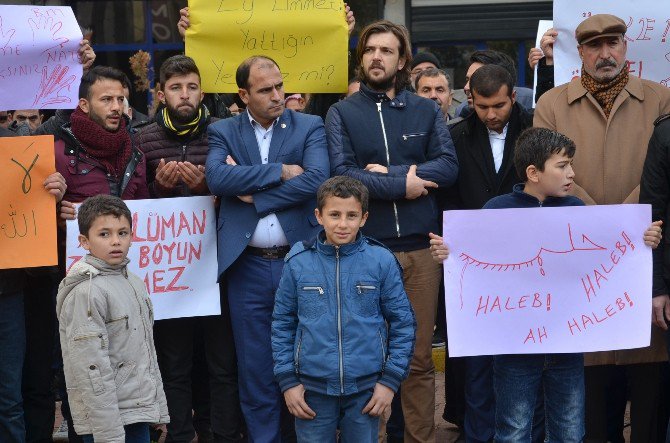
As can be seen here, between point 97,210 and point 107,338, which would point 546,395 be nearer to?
point 107,338

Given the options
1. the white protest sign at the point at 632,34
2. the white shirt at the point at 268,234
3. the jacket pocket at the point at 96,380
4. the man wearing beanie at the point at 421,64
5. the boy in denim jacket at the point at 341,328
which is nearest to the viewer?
the jacket pocket at the point at 96,380

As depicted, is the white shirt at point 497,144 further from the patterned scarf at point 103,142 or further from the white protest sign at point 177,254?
the patterned scarf at point 103,142

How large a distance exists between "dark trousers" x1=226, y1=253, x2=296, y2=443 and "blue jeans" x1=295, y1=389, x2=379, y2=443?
87 centimetres

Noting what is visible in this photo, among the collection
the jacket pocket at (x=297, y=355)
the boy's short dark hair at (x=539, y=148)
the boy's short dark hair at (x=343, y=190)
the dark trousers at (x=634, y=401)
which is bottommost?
the dark trousers at (x=634, y=401)

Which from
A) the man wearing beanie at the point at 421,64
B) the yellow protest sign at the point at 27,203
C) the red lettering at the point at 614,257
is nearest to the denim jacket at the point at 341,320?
the red lettering at the point at 614,257

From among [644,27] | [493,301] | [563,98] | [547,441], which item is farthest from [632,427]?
[644,27]

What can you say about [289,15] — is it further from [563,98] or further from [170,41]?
[170,41]

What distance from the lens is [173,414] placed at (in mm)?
6551

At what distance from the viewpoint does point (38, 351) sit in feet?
21.6

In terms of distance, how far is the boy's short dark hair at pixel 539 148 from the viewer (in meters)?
5.52

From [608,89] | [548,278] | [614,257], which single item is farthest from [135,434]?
[608,89]

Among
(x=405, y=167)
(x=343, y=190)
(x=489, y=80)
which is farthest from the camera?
(x=489, y=80)

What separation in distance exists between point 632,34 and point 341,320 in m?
2.73

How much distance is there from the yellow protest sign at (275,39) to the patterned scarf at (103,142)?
2.46 feet
